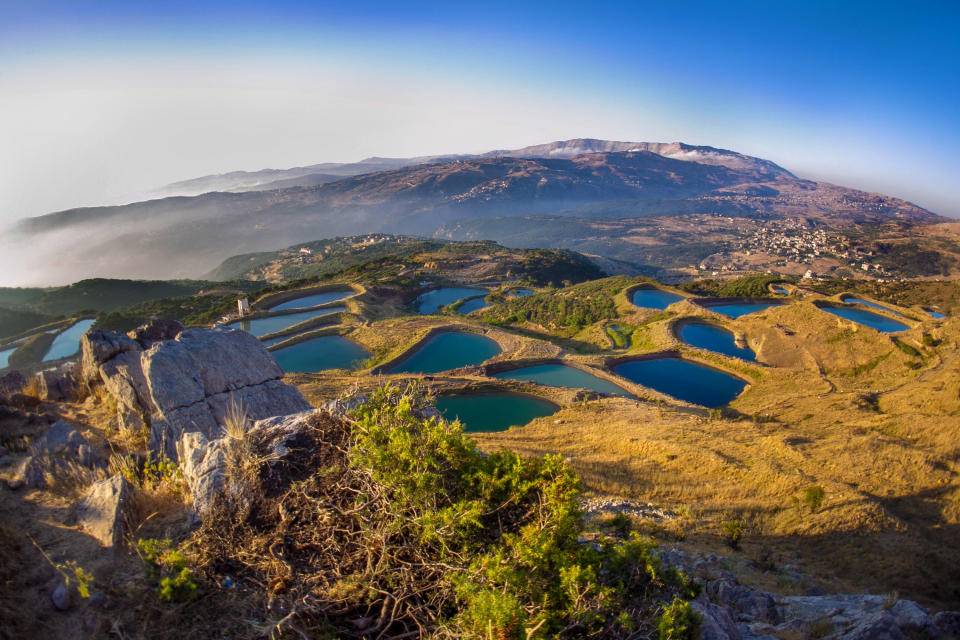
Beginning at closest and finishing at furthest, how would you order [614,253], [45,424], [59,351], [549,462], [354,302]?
[549,462]
[45,424]
[59,351]
[354,302]
[614,253]

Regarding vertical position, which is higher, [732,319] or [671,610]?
[671,610]

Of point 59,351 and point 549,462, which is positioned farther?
point 59,351

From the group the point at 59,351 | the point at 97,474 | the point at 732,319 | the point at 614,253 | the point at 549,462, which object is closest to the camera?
the point at 549,462

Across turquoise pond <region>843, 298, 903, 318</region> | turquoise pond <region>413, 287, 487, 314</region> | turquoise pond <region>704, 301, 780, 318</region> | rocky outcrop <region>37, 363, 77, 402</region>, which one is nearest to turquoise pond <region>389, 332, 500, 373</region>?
turquoise pond <region>413, 287, 487, 314</region>

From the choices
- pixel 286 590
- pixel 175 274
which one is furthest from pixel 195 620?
pixel 175 274

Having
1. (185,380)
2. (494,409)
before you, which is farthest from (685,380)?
(185,380)

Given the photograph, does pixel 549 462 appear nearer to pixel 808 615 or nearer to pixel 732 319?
pixel 808 615

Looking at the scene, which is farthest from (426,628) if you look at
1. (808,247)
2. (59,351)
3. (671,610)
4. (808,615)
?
(808,247)

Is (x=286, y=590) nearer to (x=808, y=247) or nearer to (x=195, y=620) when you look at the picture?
(x=195, y=620)
